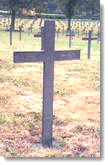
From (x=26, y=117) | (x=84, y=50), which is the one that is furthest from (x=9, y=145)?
(x=84, y=50)

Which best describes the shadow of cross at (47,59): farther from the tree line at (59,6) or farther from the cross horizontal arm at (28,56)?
the tree line at (59,6)

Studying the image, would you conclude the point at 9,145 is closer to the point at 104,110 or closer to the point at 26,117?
the point at 26,117

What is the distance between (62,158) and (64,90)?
3599mm

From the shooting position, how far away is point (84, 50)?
51.1 ft

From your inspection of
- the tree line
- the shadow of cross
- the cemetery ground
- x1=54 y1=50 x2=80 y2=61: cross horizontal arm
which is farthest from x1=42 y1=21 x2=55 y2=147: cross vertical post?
the tree line

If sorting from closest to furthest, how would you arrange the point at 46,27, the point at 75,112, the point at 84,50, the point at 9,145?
the point at 46,27 → the point at 9,145 → the point at 75,112 → the point at 84,50

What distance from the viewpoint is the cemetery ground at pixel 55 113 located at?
479 centimetres

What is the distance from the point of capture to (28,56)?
4398 millimetres

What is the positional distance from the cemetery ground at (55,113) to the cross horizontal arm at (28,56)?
52.1 inches

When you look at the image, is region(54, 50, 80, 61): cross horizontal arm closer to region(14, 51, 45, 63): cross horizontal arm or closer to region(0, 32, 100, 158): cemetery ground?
region(14, 51, 45, 63): cross horizontal arm

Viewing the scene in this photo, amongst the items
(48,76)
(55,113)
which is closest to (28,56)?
(48,76)

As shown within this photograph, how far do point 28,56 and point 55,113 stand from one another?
81.7 inches

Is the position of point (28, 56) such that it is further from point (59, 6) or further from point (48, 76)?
point (59, 6)

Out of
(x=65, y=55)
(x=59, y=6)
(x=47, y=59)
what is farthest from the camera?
(x=59, y=6)
